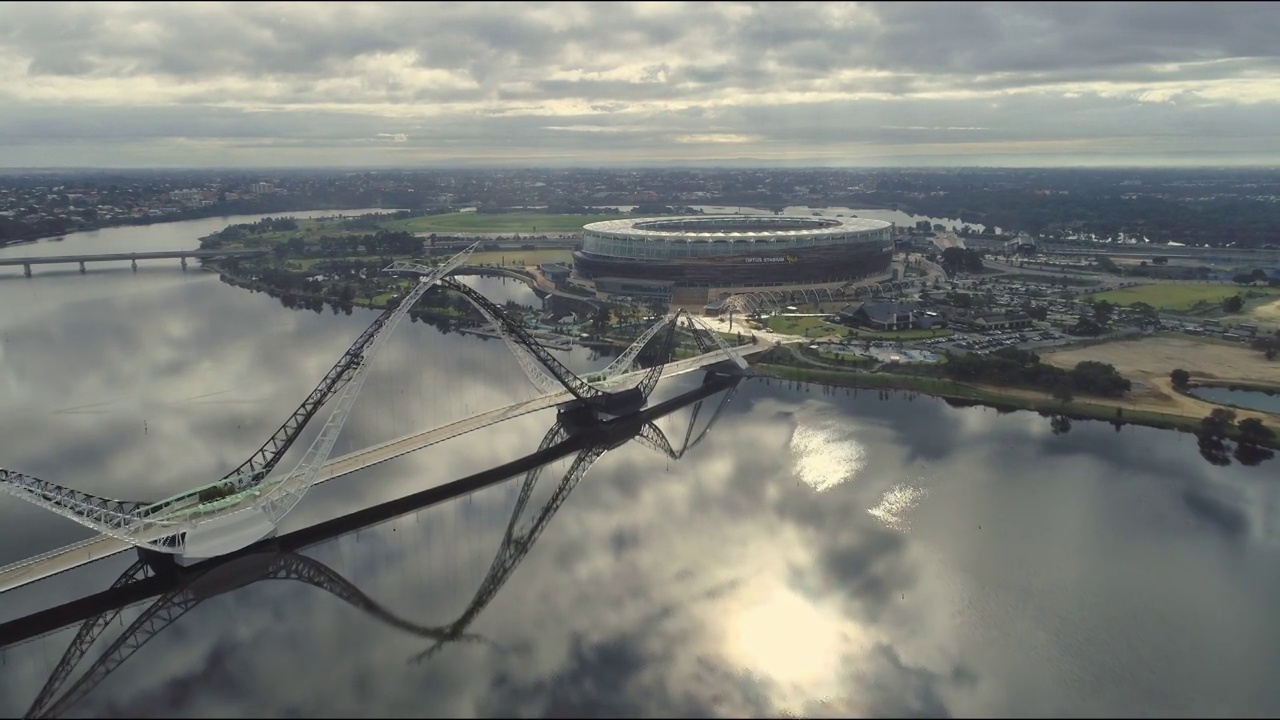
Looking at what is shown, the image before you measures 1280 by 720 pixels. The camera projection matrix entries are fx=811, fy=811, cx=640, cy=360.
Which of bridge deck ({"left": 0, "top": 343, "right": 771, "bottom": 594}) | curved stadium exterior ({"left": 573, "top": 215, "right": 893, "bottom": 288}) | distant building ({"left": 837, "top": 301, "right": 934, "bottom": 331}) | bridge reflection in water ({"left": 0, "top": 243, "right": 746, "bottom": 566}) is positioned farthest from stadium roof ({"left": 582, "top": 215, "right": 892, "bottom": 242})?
bridge reflection in water ({"left": 0, "top": 243, "right": 746, "bottom": 566})

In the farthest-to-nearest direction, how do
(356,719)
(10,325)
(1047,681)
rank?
(10,325)
(1047,681)
(356,719)

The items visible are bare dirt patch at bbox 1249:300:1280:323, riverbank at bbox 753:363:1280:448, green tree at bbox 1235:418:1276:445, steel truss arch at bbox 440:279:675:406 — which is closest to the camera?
green tree at bbox 1235:418:1276:445

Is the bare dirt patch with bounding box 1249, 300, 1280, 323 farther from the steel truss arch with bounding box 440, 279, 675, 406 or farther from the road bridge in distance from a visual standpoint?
the road bridge in distance

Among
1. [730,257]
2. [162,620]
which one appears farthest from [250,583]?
[730,257]

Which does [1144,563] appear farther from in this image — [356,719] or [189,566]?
[189,566]

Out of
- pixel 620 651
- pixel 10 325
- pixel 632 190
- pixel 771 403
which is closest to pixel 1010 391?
pixel 771 403

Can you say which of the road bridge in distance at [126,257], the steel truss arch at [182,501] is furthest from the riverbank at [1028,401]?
the road bridge in distance at [126,257]
